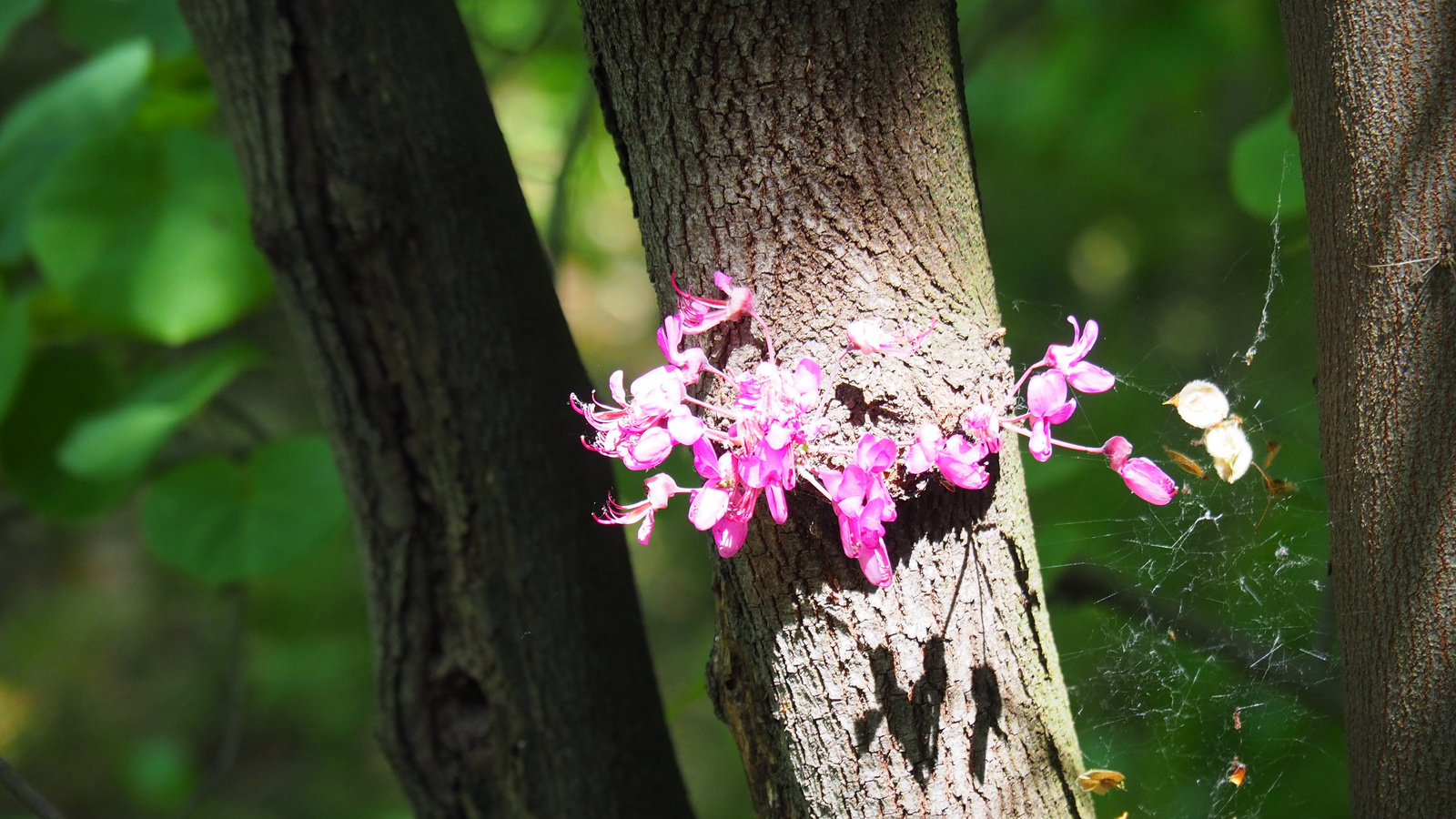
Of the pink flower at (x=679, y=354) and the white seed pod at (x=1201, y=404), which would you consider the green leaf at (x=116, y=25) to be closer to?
the pink flower at (x=679, y=354)

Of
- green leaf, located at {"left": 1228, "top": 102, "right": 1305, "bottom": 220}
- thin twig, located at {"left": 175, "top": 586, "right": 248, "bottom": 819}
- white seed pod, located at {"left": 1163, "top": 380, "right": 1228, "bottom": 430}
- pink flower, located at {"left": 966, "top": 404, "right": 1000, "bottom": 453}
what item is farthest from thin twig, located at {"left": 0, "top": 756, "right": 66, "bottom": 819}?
green leaf, located at {"left": 1228, "top": 102, "right": 1305, "bottom": 220}

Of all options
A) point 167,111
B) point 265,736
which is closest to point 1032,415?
point 167,111

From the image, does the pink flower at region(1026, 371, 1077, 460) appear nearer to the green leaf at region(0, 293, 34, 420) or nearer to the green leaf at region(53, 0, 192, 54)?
the green leaf at region(0, 293, 34, 420)

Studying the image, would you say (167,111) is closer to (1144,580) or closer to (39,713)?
(1144,580)

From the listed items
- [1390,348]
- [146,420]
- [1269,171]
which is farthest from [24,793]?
[1269,171]

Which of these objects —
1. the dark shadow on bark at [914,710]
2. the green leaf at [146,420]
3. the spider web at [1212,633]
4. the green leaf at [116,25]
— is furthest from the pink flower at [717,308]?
the green leaf at [116,25]
